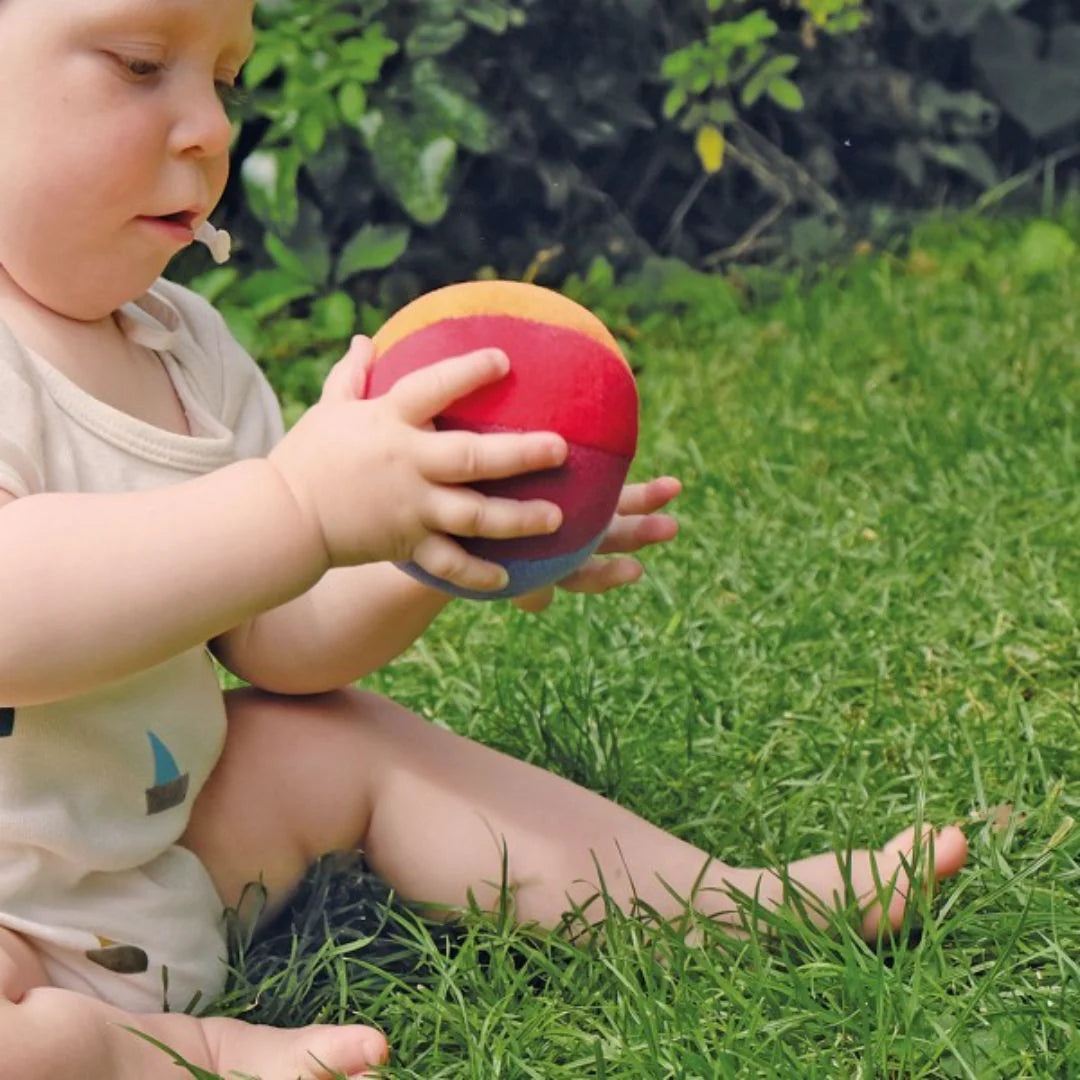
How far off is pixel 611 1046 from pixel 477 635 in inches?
43.3

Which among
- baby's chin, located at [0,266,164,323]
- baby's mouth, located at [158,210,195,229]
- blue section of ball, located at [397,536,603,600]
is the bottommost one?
blue section of ball, located at [397,536,603,600]

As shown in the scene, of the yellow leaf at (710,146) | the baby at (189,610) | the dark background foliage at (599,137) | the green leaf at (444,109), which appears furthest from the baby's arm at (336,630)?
the yellow leaf at (710,146)

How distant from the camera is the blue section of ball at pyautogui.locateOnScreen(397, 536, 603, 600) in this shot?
1.54 m

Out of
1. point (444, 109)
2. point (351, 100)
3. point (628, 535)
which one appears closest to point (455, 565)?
point (628, 535)

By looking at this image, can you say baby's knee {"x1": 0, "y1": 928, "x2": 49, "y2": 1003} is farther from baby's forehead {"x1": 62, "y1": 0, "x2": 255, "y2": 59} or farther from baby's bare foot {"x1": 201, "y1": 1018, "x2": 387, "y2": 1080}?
baby's forehead {"x1": 62, "y1": 0, "x2": 255, "y2": 59}

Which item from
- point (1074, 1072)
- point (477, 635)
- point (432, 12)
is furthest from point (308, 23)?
point (1074, 1072)

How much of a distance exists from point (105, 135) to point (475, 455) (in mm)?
455

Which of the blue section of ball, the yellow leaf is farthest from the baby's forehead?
the yellow leaf

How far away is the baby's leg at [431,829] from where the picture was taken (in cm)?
182

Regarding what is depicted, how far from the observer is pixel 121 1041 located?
157 cm

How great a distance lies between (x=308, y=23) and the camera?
13.6ft

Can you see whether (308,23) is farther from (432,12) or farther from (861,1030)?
(861,1030)

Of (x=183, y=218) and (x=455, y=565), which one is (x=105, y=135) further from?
(x=455, y=565)

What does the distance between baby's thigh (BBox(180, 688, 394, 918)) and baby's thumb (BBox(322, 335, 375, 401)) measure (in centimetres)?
47
